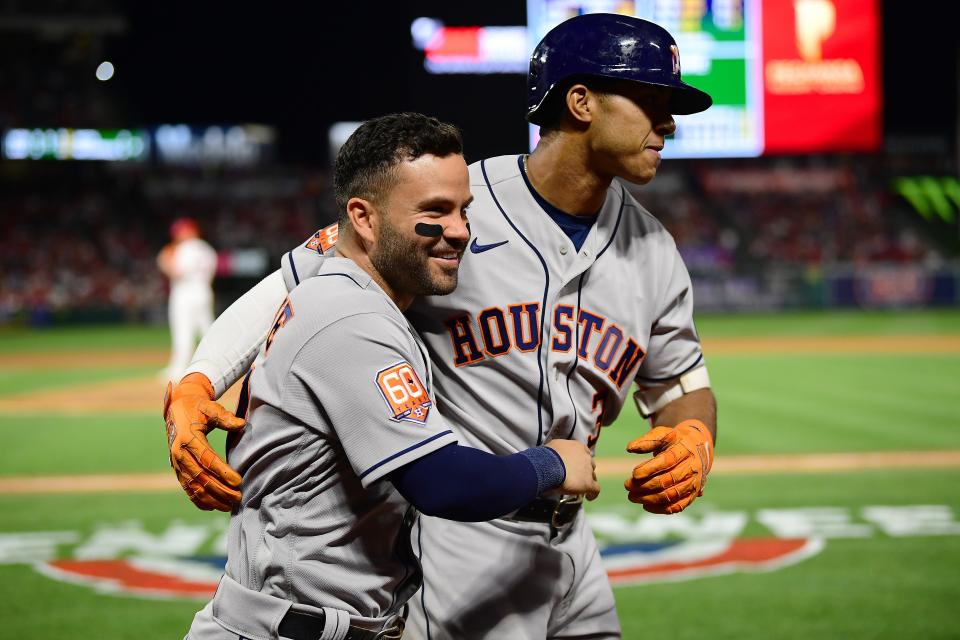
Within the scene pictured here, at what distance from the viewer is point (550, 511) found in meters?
2.51

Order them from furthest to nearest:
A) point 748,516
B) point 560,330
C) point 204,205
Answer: point 204,205, point 748,516, point 560,330

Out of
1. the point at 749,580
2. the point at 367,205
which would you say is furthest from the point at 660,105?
the point at 749,580

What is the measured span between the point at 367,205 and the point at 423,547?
0.90 m

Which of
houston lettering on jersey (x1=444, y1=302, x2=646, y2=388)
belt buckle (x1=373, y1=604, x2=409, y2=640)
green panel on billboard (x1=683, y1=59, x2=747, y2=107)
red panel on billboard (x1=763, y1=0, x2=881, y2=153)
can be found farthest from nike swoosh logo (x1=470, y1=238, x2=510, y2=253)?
red panel on billboard (x1=763, y1=0, x2=881, y2=153)

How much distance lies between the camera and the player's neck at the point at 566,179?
2.63 m

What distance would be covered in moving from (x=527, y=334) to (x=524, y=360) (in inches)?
2.7

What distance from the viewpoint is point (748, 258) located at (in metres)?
30.6

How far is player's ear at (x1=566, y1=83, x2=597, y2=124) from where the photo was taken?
8.38 feet

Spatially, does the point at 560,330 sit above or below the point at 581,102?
below

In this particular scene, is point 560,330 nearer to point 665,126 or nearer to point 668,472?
point 668,472

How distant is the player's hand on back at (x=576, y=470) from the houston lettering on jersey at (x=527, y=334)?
452mm

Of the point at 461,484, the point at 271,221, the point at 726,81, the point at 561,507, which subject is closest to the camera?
the point at 461,484

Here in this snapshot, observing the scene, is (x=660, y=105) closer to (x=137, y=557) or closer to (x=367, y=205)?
(x=367, y=205)

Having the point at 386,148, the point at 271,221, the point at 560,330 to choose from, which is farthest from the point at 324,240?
the point at 271,221
